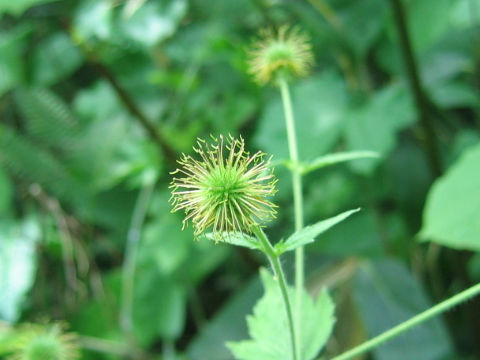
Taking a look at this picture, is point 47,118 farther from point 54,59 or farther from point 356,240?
point 356,240

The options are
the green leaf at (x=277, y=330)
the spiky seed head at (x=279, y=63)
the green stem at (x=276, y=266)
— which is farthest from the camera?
the spiky seed head at (x=279, y=63)

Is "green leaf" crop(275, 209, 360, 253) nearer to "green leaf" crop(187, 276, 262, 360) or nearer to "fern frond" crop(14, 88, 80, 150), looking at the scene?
"green leaf" crop(187, 276, 262, 360)

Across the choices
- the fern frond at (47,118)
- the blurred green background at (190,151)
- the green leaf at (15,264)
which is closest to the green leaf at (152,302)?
the blurred green background at (190,151)

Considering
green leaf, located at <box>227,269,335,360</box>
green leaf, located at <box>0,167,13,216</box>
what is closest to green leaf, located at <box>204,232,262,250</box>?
green leaf, located at <box>227,269,335,360</box>

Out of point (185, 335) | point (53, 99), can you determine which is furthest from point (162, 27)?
point (185, 335)

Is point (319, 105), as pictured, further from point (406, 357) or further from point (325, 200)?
point (406, 357)

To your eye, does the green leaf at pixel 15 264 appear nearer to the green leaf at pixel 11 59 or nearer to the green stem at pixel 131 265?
the green stem at pixel 131 265
